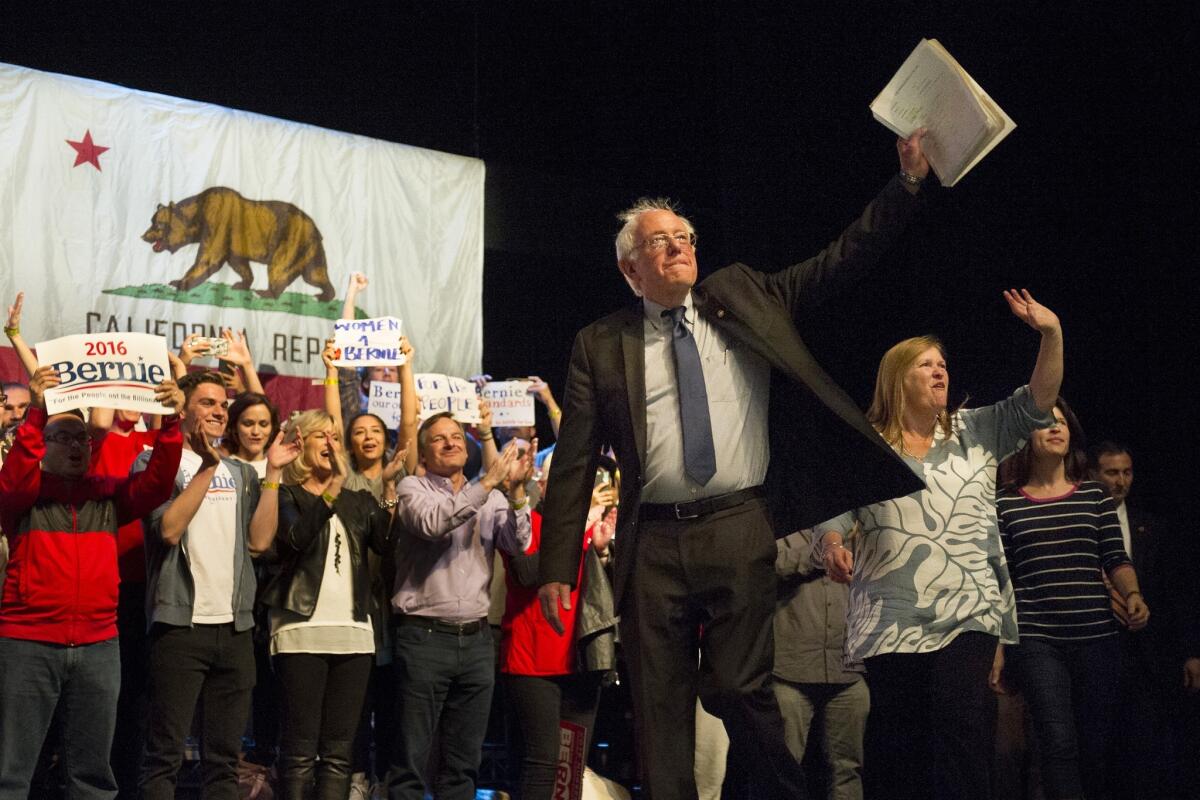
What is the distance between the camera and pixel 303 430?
4.90 metres

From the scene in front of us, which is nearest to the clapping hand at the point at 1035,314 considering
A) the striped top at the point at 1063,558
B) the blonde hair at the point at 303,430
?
the striped top at the point at 1063,558

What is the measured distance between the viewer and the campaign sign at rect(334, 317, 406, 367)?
596 centimetres

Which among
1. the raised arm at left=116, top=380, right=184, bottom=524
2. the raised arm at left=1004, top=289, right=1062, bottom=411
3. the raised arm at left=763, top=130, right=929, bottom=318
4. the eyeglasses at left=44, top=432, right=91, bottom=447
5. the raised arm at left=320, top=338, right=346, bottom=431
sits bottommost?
the raised arm at left=116, top=380, right=184, bottom=524

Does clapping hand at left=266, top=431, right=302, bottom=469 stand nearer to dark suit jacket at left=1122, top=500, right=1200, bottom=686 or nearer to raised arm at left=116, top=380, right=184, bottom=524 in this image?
raised arm at left=116, top=380, right=184, bottom=524

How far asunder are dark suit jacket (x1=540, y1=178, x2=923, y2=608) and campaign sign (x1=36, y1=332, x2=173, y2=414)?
1.59 meters

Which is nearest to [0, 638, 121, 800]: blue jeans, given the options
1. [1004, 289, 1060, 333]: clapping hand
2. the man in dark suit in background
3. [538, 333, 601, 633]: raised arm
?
[538, 333, 601, 633]: raised arm

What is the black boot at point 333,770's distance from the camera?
15.0ft

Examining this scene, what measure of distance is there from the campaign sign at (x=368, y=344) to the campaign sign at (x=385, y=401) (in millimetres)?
315

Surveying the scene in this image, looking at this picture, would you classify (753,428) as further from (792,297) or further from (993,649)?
(993,649)

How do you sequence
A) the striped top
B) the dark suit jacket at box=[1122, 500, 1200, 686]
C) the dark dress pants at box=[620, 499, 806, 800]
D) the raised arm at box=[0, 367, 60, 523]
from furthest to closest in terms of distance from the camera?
1. the dark suit jacket at box=[1122, 500, 1200, 686]
2. the striped top
3. the raised arm at box=[0, 367, 60, 523]
4. the dark dress pants at box=[620, 499, 806, 800]

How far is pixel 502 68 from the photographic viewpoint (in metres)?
8.20

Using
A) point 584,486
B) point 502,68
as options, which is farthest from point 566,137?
point 584,486

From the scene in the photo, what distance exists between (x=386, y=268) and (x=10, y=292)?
6.83ft

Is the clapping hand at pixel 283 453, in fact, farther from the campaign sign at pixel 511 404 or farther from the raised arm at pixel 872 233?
the campaign sign at pixel 511 404
